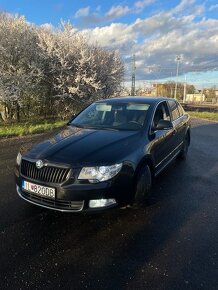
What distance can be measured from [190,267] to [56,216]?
187 centimetres

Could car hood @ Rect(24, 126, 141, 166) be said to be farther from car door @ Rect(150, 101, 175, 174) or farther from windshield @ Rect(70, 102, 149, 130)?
car door @ Rect(150, 101, 175, 174)

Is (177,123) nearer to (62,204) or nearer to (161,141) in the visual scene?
(161,141)

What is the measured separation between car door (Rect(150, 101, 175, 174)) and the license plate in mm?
1721

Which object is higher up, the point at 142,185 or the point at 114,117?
the point at 114,117

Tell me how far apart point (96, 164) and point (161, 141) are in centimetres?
184

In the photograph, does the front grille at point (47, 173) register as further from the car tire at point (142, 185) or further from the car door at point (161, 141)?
the car door at point (161, 141)

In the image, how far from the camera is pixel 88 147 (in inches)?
150

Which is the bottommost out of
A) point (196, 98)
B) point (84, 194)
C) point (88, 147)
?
point (196, 98)

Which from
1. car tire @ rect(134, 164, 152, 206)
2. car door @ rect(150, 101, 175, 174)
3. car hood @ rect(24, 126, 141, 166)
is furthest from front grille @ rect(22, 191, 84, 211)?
car door @ rect(150, 101, 175, 174)

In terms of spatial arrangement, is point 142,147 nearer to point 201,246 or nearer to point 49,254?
point 201,246

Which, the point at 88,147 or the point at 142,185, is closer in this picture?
the point at 88,147

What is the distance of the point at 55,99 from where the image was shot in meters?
19.8

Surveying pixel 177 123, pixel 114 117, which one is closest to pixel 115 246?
pixel 114 117

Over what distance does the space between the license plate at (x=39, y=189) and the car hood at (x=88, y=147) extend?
35 centimetres
